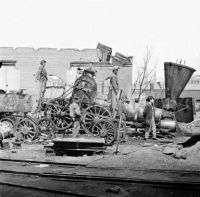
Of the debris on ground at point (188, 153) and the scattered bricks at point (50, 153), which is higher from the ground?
the debris on ground at point (188, 153)

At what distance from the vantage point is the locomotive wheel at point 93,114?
12043 mm

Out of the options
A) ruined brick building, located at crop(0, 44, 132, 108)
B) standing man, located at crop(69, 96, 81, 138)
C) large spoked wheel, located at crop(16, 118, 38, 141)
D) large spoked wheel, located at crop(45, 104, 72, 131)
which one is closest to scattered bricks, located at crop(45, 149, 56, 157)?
standing man, located at crop(69, 96, 81, 138)

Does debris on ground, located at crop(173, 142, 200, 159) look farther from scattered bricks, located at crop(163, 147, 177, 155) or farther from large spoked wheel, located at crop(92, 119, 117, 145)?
large spoked wheel, located at crop(92, 119, 117, 145)

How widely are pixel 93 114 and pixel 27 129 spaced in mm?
2347

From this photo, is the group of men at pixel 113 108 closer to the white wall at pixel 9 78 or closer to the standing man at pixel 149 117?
the standing man at pixel 149 117

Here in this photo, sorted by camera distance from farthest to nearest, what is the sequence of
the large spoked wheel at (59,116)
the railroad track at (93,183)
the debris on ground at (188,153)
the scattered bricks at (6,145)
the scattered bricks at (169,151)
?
the large spoked wheel at (59,116) < the scattered bricks at (6,145) < the scattered bricks at (169,151) < the debris on ground at (188,153) < the railroad track at (93,183)

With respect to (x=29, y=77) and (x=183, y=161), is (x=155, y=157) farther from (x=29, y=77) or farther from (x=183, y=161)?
(x=29, y=77)

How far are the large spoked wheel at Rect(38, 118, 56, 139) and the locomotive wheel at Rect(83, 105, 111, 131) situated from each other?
1251mm

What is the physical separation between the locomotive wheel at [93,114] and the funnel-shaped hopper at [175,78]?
4.21 meters

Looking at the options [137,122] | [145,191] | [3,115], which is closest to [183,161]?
[145,191]

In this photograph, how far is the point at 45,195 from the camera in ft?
17.3

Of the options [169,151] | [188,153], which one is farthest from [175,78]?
[188,153]

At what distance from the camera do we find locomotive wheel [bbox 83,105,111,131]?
12.0m

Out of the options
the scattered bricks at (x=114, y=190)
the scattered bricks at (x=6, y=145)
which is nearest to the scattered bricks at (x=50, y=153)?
the scattered bricks at (x=6, y=145)
